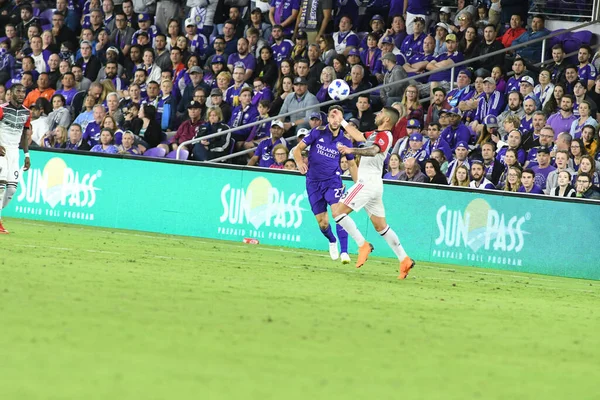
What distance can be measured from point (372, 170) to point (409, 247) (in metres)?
4.77

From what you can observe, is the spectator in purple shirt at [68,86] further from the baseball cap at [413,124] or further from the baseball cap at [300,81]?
the baseball cap at [413,124]

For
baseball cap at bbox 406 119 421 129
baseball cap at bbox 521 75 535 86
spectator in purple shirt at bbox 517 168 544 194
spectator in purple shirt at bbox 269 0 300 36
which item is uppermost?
spectator in purple shirt at bbox 269 0 300 36

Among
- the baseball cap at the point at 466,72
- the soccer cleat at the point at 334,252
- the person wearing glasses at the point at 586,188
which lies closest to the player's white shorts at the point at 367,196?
the soccer cleat at the point at 334,252

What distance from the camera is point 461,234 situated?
61.5ft

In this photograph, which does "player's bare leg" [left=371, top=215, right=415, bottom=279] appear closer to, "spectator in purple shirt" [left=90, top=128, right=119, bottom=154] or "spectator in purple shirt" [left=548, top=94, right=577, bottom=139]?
"spectator in purple shirt" [left=548, top=94, right=577, bottom=139]

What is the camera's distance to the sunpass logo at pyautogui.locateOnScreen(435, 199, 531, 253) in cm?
1836

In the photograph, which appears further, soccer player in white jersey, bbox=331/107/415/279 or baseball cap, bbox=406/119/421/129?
baseball cap, bbox=406/119/421/129

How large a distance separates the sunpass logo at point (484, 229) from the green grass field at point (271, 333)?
3373mm

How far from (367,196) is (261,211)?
600 cm

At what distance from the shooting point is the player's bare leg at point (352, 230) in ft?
49.0

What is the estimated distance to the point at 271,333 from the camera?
27.7 ft

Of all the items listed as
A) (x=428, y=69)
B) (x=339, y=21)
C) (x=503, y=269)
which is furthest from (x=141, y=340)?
(x=339, y=21)

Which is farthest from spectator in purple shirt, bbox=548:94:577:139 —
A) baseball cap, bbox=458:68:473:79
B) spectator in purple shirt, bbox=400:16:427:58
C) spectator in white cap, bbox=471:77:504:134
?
spectator in purple shirt, bbox=400:16:427:58

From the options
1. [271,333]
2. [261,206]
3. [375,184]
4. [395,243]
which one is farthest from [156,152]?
[271,333]
